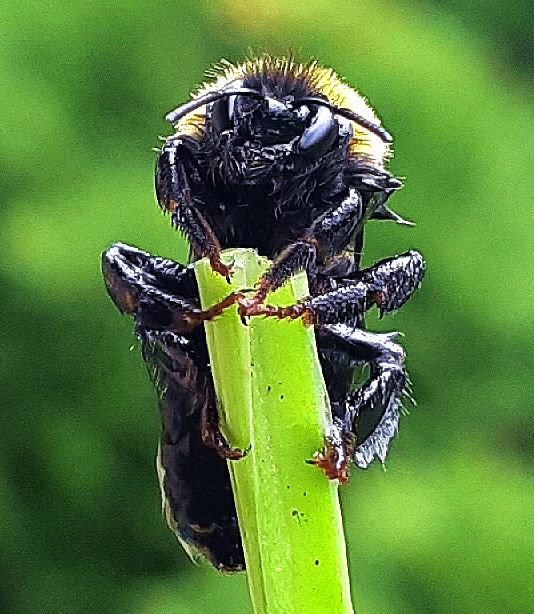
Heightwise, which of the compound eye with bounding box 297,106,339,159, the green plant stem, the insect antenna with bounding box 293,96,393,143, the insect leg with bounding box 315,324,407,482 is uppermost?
the insect antenna with bounding box 293,96,393,143

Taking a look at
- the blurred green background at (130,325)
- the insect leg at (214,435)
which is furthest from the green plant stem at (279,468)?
the blurred green background at (130,325)

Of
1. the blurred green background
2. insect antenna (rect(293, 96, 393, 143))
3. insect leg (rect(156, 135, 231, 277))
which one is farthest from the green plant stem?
the blurred green background

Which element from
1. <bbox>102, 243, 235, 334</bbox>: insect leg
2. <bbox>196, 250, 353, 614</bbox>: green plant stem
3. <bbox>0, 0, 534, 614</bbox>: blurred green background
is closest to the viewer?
<bbox>196, 250, 353, 614</bbox>: green plant stem

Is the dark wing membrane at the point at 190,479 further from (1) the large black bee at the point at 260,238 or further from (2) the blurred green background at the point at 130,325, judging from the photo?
(2) the blurred green background at the point at 130,325

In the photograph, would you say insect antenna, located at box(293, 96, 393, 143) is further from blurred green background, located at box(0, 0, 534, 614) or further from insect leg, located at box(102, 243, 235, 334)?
blurred green background, located at box(0, 0, 534, 614)

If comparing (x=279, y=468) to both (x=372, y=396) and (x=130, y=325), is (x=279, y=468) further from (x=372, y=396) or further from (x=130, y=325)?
(x=130, y=325)

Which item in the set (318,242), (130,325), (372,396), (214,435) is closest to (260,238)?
(318,242)

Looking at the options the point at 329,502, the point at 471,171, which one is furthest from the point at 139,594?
the point at 329,502
